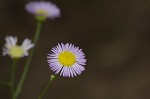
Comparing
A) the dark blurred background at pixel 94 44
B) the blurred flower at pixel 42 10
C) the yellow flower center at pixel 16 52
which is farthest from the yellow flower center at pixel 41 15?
the dark blurred background at pixel 94 44

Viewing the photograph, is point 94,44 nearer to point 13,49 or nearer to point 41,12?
point 41,12

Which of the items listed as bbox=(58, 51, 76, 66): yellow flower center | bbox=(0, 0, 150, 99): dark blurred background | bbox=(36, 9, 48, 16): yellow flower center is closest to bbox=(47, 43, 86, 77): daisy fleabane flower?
bbox=(58, 51, 76, 66): yellow flower center

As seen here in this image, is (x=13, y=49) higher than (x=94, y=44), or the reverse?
(x=94, y=44)

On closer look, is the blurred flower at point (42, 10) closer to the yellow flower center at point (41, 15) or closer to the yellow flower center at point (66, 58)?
the yellow flower center at point (41, 15)

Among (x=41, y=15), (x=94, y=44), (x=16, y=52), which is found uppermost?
(x=94, y=44)

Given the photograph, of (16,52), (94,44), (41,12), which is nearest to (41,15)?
(41,12)

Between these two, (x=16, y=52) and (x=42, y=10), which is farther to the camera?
(x=42, y=10)

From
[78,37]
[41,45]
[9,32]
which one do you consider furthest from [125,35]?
[9,32]
